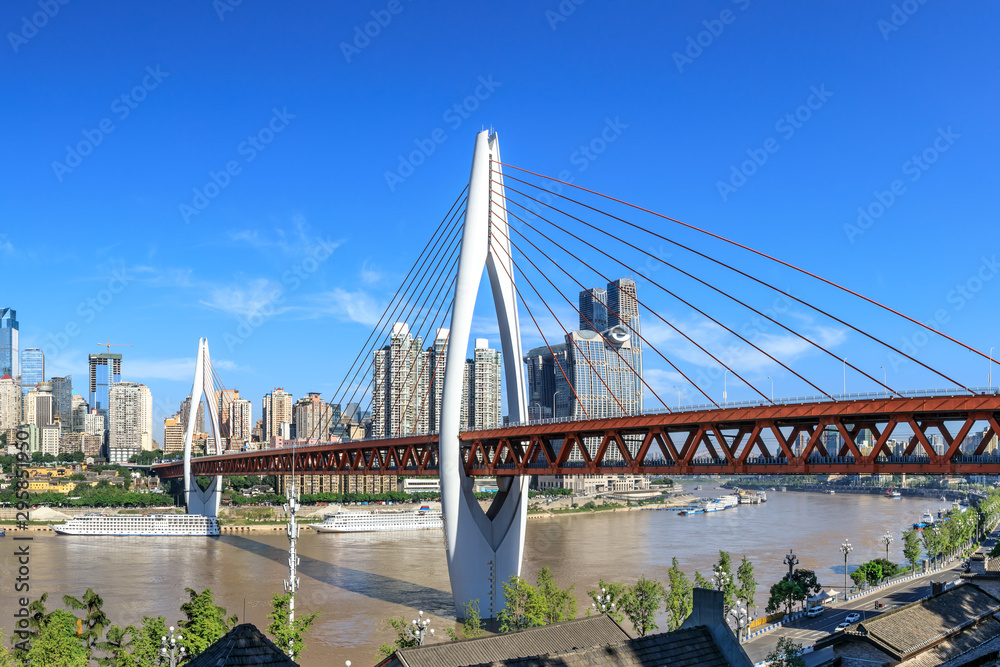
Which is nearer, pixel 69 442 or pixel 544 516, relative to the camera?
pixel 544 516

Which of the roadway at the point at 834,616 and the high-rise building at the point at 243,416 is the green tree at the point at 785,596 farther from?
the high-rise building at the point at 243,416

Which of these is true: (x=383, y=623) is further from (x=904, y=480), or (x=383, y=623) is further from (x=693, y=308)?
(x=904, y=480)

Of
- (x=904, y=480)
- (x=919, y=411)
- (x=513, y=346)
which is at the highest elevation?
(x=513, y=346)

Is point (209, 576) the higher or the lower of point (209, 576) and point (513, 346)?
the lower

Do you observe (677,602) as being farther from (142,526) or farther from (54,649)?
(142,526)

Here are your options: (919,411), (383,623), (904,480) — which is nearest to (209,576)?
(383,623)

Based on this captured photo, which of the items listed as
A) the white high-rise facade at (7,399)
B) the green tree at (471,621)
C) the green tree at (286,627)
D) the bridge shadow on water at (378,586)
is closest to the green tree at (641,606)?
the green tree at (471,621)

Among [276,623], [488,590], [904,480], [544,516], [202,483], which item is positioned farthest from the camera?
[904,480]
